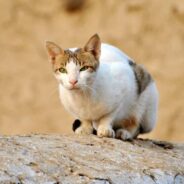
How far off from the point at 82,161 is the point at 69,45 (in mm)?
6521

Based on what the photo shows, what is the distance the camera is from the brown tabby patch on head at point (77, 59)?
5066 millimetres

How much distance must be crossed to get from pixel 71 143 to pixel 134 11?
6.11 meters

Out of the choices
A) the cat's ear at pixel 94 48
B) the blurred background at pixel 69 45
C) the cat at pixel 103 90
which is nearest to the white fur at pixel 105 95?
the cat at pixel 103 90

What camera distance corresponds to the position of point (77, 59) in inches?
200

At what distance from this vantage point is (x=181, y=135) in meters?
10.5

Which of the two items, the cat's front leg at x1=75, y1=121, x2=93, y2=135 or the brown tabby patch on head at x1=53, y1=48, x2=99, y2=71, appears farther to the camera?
the cat's front leg at x1=75, y1=121, x2=93, y2=135

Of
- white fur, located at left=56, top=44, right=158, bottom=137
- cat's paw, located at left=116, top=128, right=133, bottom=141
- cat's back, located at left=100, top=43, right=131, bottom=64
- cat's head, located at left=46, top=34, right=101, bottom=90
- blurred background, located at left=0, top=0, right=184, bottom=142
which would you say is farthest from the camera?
blurred background, located at left=0, top=0, right=184, bottom=142

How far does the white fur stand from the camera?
511 centimetres

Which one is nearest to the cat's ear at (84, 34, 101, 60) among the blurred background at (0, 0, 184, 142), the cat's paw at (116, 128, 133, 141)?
the cat's paw at (116, 128, 133, 141)

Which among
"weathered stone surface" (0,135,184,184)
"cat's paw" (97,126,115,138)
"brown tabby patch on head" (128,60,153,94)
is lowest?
"weathered stone surface" (0,135,184,184)

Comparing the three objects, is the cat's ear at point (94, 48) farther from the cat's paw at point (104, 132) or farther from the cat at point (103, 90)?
the cat's paw at point (104, 132)

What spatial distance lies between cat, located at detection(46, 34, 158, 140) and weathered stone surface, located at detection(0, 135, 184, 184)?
0.20 meters

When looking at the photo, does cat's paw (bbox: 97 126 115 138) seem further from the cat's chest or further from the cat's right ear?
the cat's right ear

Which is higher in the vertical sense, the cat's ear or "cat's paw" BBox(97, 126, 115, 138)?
the cat's ear
